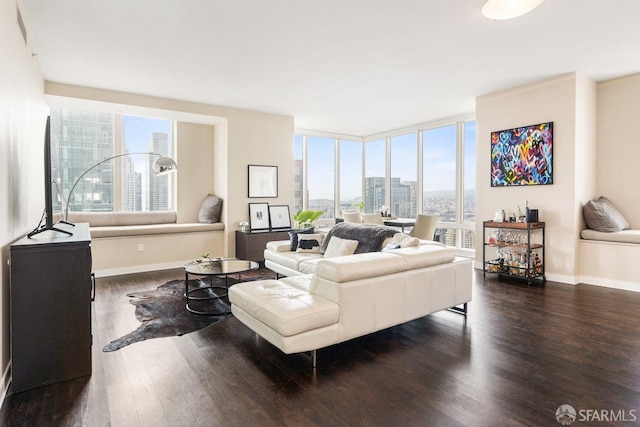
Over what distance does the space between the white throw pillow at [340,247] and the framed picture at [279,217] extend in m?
2.53

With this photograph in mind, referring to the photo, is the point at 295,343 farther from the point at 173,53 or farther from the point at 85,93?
the point at 85,93

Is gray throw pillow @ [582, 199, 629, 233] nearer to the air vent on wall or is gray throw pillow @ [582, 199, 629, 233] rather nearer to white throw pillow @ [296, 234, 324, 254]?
white throw pillow @ [296, 234, 324, 254]

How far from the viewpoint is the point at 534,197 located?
16.8ft

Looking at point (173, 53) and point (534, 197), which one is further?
point (534, 197)

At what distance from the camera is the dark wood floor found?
75.4 inches

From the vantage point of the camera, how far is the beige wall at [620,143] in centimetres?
477

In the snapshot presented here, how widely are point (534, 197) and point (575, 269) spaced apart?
3.60 feet

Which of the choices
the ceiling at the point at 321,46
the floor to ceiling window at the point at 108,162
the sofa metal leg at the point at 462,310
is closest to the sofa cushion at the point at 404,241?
the sofa metal leg at the point at 462,310

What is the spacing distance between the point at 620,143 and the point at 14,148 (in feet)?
22.2

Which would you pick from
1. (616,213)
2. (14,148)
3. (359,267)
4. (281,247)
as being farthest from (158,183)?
(616,213)

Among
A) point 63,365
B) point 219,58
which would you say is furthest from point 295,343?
point 219,58

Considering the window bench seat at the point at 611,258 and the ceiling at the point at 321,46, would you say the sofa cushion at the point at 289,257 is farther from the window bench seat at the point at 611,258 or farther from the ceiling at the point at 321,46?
the window bench seat at the point at 611,258

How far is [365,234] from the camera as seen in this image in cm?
416

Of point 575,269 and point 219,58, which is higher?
point 219,58
